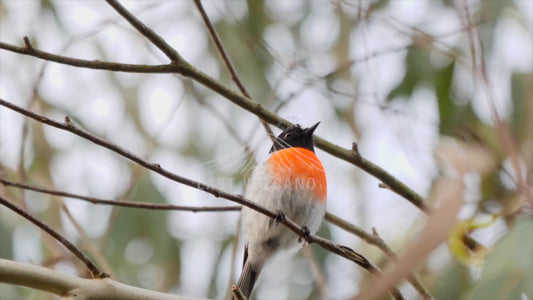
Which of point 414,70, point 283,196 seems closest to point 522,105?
point 414,70

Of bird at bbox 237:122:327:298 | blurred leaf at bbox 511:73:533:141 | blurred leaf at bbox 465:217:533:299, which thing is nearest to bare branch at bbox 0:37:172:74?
bird at bbox 237:122:327:298

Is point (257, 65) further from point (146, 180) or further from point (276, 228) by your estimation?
point (276, 228)

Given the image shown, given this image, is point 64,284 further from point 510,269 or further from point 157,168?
point 510,269

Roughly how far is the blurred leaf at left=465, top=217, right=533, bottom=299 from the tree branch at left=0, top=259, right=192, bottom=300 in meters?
0.67

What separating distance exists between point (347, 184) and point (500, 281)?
2945mm

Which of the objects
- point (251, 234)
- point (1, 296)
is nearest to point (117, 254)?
point (1, 296)

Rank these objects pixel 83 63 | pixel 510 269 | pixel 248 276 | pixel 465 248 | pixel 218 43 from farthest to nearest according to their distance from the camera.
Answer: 1. pixel 248 276
2. pixel 218 43
3. pixel 465 248
4. pixel 83 63
5. pixel 510 269

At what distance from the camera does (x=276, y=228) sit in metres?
2.76

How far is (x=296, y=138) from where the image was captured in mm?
2682

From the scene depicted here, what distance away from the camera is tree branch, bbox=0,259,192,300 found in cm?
136

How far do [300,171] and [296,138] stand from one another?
175 millimetres

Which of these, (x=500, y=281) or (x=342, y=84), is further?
(x=342, y=84)

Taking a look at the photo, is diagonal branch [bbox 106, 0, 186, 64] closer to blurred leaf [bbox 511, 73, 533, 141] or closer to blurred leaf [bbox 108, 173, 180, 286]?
blurred leaf [bbox 511, 73, 533, 141]

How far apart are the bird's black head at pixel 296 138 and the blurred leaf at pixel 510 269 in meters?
1.21
